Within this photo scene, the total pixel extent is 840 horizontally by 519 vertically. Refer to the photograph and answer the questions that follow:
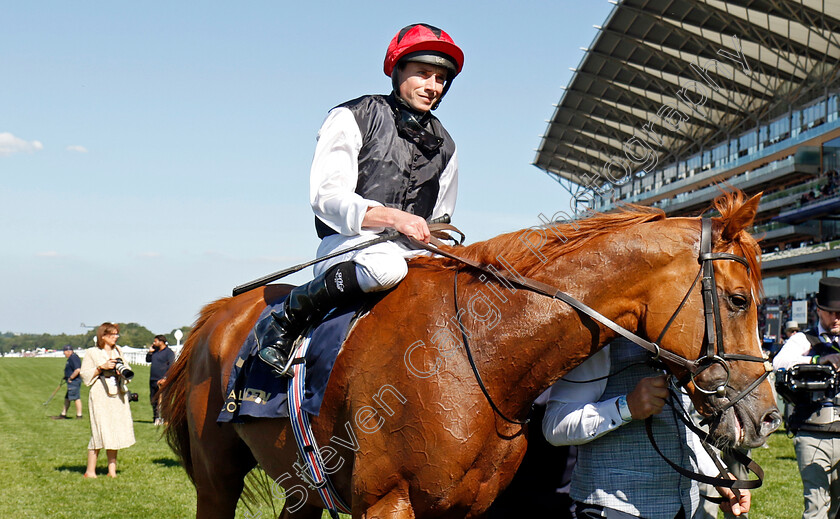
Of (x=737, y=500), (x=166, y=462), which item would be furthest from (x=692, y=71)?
(x=737, y=500)

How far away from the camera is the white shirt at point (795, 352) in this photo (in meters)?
5.79

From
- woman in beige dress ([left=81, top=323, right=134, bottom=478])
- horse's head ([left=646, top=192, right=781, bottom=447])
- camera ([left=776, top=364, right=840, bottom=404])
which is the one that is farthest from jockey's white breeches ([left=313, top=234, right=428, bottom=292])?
woman in beige dress ([left=81, top=323, right=134, bottom=478])

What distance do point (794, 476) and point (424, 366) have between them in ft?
26.5

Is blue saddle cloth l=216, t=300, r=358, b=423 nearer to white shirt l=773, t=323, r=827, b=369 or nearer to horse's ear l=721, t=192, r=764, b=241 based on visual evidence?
horse's ear l=721, t=192, r=764, b=241

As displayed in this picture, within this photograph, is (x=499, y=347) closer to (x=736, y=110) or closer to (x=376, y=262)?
(x=376, y=262)

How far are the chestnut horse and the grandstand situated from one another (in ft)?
76.3

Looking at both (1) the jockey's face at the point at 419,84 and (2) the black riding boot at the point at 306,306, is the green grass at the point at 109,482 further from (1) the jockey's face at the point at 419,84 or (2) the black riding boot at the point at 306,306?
(1) the jockey's face at the point at 419,84

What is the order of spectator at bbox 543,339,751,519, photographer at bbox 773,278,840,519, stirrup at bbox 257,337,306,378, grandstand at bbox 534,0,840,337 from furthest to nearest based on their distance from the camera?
1. grandstand at bbox 534,0,840,337
2. photographer at bbox 773,278,840,519
3. stirrup at bbox 257,337,306,378
4. spectator at bbox 543,339,751,519

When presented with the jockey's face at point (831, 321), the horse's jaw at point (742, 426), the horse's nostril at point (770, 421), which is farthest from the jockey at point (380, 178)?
the jockey's face at point (831, 321)

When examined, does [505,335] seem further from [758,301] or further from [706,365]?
[758,301]

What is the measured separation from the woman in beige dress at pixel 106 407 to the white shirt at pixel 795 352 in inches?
301

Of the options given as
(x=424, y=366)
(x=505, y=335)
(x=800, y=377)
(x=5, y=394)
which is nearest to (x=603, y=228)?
(x=505, y=335)

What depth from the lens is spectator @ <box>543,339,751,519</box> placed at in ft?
8.56

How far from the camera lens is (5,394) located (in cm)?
2523
